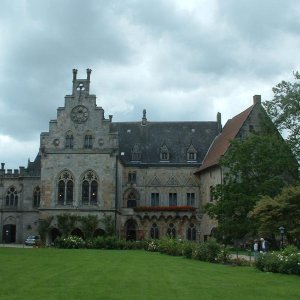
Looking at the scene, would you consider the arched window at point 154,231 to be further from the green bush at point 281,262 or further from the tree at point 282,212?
the green bush at point 281,262

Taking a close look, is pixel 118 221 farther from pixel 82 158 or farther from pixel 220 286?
pixel 220 286

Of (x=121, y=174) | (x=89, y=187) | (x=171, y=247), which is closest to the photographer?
(x=171, y=247)

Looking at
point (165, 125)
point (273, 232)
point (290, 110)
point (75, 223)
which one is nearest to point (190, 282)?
point (273, 232)

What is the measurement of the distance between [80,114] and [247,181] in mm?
22879

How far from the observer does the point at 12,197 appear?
72000 millimetres

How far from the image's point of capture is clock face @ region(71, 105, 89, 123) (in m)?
62.8

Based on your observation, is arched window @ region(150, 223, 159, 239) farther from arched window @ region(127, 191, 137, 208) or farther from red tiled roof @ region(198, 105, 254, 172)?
red tiled roof @ region(198, 105, 254, 172)

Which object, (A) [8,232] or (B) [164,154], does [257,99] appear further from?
(A) [8,232]

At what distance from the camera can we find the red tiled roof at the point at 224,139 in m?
60.3

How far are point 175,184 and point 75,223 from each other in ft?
47.2

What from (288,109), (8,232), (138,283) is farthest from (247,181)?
(8,232)

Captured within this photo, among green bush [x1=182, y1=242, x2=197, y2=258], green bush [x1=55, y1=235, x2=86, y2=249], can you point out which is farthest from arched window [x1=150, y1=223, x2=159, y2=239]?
green bush [x1=182, y1=242, x2=197, y2=258]

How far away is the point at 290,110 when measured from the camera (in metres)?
52.6

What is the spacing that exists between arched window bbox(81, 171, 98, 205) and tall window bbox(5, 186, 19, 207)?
14391 mm
